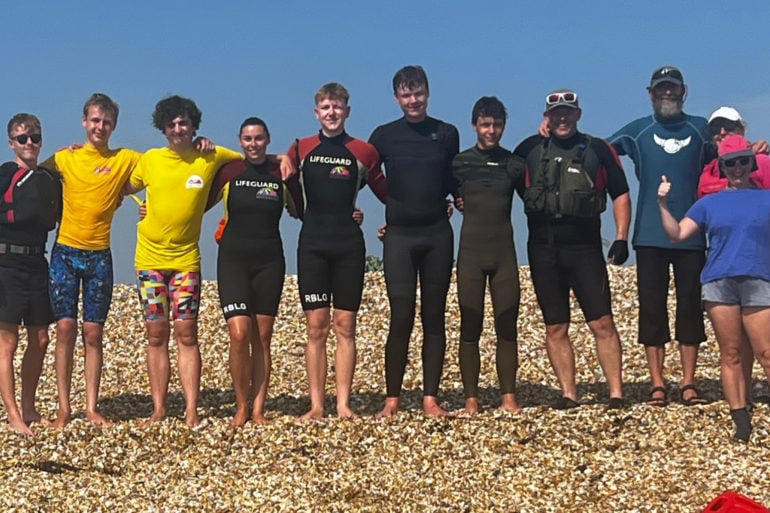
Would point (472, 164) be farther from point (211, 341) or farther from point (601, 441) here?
point (211, 341)

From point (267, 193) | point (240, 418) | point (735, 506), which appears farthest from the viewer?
point (240, 418)

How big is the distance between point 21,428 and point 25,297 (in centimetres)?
111

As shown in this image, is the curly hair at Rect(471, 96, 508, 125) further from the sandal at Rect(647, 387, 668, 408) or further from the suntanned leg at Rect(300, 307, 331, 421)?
the sandal at Rect(647, 387, 668, 408)

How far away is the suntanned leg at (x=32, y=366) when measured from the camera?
9656mm

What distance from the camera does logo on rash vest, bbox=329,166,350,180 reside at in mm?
8891

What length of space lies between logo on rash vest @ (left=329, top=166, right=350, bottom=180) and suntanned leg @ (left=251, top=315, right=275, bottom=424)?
4.10ft

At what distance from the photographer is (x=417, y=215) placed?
29.5 ft

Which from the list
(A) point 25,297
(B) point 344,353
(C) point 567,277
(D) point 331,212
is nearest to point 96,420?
(A) point 25,297

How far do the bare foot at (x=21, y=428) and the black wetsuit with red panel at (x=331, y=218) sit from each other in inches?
103

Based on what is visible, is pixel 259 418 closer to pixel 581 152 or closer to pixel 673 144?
pixel 581 152

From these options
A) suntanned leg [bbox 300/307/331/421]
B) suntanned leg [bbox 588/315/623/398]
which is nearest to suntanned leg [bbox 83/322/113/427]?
suntanned leg [bbox 300/307/331/421]

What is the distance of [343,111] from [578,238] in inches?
86.2

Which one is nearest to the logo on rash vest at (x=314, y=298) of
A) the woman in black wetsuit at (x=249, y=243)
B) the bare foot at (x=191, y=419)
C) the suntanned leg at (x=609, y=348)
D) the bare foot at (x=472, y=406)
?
the woman in black wetsuit at (x=249, y=243)

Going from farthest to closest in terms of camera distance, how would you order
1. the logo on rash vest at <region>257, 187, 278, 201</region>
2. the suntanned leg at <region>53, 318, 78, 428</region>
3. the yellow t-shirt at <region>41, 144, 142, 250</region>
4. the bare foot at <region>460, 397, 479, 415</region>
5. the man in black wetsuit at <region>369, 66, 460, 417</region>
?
1. the suntanned leg at <region>53, 318, 78, 428</region>
2. the bare foot at <region>460, 397, 479, 415</region>
3. the yellow t-shirt at <region>41, 144, 142, 250</region>
4. the man in black wetsuit at <region>369, 66, 460, 417</region>
5. the logo on rash vest at <region>257, 187, 278, 201</region>
